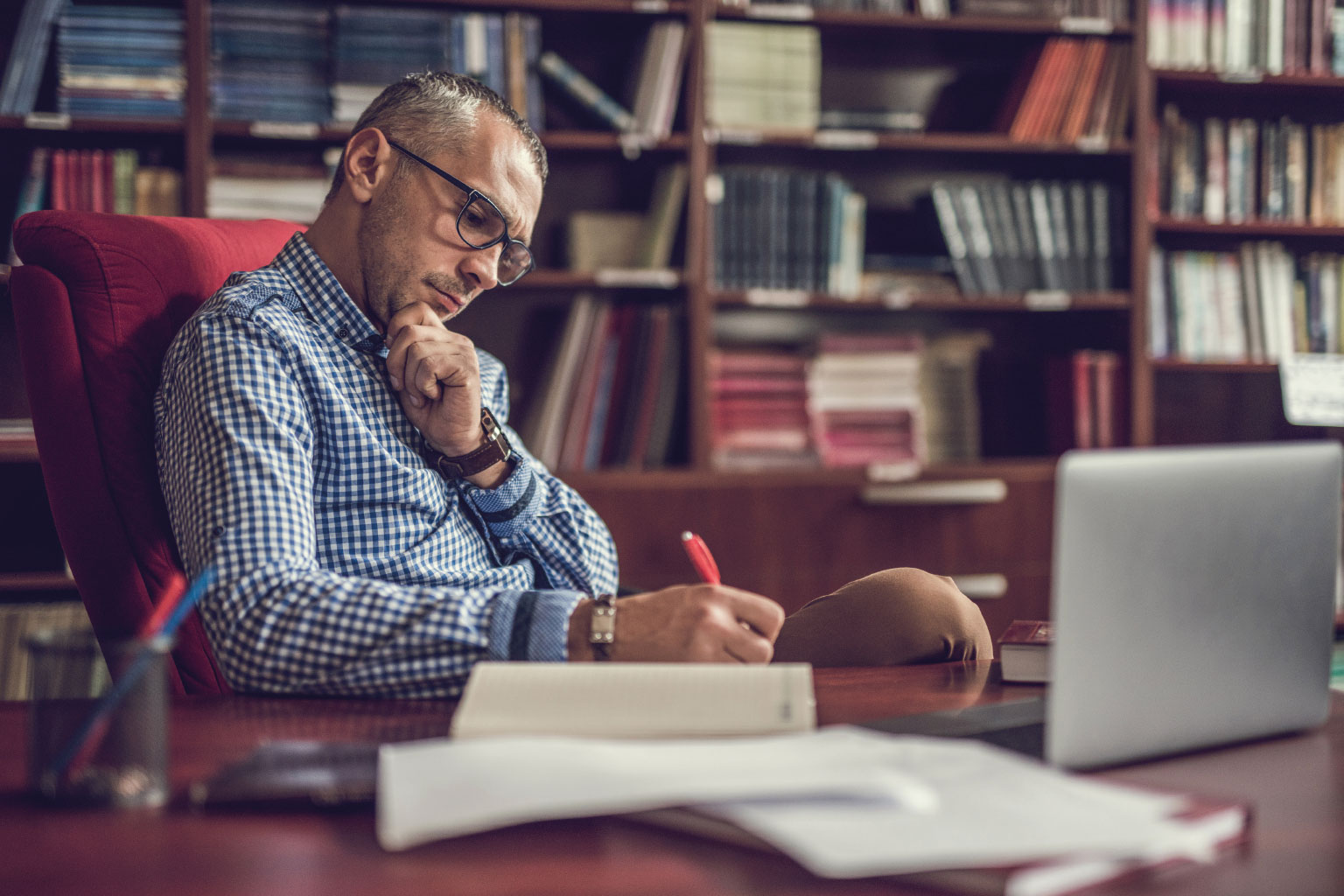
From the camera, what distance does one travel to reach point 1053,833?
0.51 m

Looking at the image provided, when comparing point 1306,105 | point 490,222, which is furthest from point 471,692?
point 1306,105

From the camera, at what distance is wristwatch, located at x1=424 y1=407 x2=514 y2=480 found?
1.38 metres

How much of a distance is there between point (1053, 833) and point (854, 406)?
7.25 feet

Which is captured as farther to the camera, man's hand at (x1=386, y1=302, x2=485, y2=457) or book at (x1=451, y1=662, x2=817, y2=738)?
man's hand at (x1=386, y1=302, x2=485, y2=457)

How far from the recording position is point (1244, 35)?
2801 millimetres

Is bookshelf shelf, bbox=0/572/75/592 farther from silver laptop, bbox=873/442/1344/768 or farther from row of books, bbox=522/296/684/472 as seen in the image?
silver laptop, bbox=873/442/1344/768

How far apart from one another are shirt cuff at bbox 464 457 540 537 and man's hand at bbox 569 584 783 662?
19.2 inches

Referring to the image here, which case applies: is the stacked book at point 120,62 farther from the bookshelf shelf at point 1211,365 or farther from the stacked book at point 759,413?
the bookshelf shelf at point 1211,365

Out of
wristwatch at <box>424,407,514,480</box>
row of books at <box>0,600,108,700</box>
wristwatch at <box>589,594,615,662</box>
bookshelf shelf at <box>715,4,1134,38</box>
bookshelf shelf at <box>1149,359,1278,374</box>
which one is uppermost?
bookshelf shelf at <box>715,4,1134,38</box>

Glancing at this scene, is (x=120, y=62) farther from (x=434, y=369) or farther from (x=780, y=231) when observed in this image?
(x=434, y=369)

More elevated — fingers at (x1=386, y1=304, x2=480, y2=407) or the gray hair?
the gray hair

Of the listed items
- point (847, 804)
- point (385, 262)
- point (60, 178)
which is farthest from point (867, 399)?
point (847, 804)

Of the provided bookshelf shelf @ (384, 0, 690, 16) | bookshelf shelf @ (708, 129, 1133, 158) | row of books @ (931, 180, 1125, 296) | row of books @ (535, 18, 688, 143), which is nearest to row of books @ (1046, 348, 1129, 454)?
row of books @ (931, 180, 1125, 296)

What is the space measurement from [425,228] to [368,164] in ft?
0.37
